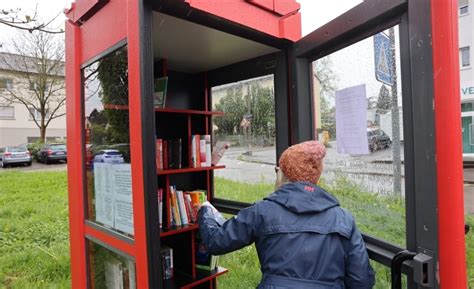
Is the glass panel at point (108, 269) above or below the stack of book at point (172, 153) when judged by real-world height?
below

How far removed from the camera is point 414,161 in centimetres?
116

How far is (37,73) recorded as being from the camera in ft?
60.0

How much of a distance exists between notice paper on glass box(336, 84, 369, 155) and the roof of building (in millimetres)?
19367

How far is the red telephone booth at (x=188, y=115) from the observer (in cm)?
104

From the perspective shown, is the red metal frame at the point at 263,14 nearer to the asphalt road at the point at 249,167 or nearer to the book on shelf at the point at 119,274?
the asphalt road at the point at 249,167

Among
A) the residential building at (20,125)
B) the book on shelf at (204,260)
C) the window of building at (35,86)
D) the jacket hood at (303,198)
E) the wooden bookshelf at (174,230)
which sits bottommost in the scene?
the book on shelf at (204,260)

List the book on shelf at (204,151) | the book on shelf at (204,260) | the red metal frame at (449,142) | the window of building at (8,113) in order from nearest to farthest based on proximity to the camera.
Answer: the red metal frame at (449,142)
the book on shelf at (204,151)
the book on shelf at (204,260)
the window of building at (8,113)

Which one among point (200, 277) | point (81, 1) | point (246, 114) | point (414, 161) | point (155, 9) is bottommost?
point (200, 277)

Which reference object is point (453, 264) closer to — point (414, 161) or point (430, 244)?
point (430, 244)

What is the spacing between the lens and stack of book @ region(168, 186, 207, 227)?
103 inches

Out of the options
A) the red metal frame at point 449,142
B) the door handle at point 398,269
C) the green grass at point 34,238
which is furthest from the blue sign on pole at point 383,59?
the green grass at point 34,238

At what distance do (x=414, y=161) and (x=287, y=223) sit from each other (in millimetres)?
535

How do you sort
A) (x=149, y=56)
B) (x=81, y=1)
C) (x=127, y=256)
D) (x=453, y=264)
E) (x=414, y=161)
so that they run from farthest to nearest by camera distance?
(x=81, y=1) < (x=127, y=256) < (x=149, y=56) < (x=414, y=161) < (x=453, y=264)

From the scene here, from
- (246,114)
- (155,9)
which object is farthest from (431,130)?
(246,114)
